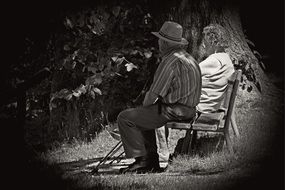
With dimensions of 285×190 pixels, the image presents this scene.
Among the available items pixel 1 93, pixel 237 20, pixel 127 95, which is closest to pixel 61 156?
pixel 127 95

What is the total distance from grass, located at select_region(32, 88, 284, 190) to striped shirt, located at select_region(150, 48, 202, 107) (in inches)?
27.3

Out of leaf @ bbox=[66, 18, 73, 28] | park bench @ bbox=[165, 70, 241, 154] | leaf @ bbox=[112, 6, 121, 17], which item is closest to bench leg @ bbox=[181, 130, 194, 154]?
park bench @ bbox=[165, 70, 241, 154]

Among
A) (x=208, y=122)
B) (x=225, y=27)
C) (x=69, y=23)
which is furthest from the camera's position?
(x=69, y=23)

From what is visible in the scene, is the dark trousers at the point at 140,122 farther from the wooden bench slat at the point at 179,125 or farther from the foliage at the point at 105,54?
the foliage at the point at 105,54

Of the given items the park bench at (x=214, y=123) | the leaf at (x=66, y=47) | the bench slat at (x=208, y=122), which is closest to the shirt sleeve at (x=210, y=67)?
the park bench at (x=214, y=123)

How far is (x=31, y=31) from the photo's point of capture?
8281 mm

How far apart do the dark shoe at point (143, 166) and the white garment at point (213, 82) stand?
893 millimetres

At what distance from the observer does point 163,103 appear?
6043 mm

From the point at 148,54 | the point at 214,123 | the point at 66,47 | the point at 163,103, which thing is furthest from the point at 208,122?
the point at 66,47

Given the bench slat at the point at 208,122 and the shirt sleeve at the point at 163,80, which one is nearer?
the shirt sleeve at the point at 163,80

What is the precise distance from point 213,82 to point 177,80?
0.81m

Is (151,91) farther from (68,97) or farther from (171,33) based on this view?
(68,97)

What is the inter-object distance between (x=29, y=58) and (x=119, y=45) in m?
1.43

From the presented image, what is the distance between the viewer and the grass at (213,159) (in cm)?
546
